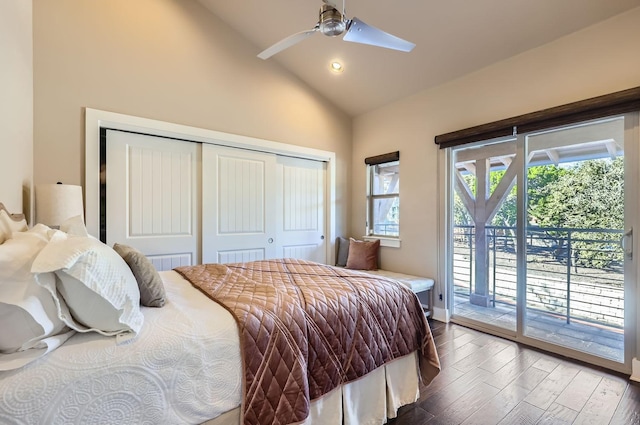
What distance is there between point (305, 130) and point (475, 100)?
203 cm

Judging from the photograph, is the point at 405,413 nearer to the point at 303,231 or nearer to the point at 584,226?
the point at 584,226

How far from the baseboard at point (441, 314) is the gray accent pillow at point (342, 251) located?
1318 millimetres

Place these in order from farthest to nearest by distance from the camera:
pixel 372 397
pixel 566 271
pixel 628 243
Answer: pixel 566 271 < pixel 628 243 < pixel 372 397

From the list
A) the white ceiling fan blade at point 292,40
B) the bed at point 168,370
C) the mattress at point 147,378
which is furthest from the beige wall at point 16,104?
the white ceiling fan blade at point 292,40

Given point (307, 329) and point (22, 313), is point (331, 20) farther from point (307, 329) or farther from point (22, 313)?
point (22, 313)

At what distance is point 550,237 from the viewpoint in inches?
108

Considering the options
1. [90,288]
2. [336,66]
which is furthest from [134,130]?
[90,288]

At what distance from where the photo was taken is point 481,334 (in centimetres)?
306

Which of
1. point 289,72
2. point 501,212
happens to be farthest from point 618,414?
point 289,72

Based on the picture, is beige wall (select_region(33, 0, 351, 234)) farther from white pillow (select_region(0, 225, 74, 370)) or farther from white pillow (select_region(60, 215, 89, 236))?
white pillow (select_region(0, 225, 74, 370))

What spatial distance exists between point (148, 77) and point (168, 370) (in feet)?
9.39

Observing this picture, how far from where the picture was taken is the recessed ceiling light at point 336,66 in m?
3.51

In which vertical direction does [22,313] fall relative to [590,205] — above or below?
below

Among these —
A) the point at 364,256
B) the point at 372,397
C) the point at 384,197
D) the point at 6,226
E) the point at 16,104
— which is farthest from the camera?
the point at 384,197
